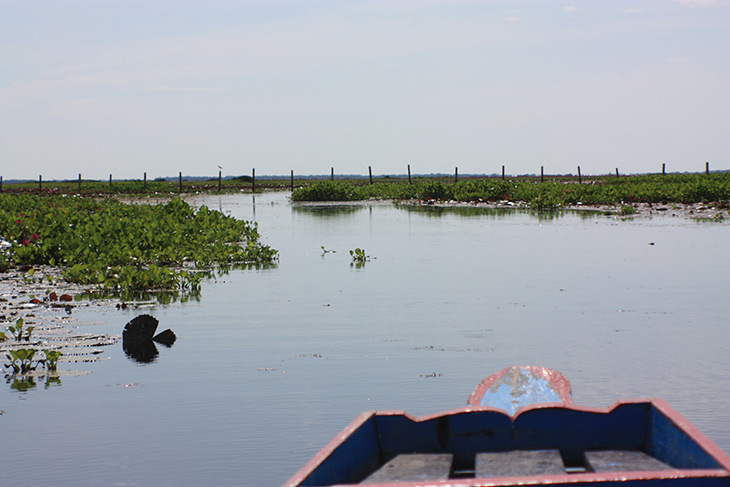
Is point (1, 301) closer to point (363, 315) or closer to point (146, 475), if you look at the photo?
point (363, 315)

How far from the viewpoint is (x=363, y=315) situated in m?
13.2

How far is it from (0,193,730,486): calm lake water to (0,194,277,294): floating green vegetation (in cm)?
122

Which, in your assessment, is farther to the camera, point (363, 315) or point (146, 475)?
point (363, 315)

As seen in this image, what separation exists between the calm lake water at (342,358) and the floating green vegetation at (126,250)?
122 centimetres

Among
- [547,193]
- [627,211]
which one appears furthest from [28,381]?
[547,193]

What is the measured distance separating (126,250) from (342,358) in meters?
9.18

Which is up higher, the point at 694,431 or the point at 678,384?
the point at 694,431

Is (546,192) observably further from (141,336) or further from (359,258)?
(141,336)

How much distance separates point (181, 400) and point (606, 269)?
477 inches

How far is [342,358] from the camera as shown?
10.2 metres

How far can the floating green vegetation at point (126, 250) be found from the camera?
16000mm

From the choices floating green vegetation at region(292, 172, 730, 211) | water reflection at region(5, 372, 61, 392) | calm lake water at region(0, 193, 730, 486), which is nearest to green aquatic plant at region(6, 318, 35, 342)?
calm lake water at region(0, 193, 730, 486)

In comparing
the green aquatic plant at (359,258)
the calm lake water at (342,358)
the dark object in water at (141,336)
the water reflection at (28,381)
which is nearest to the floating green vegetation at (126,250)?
the calm lake water at (342,358)

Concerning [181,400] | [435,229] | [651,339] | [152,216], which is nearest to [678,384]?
[651,339]
